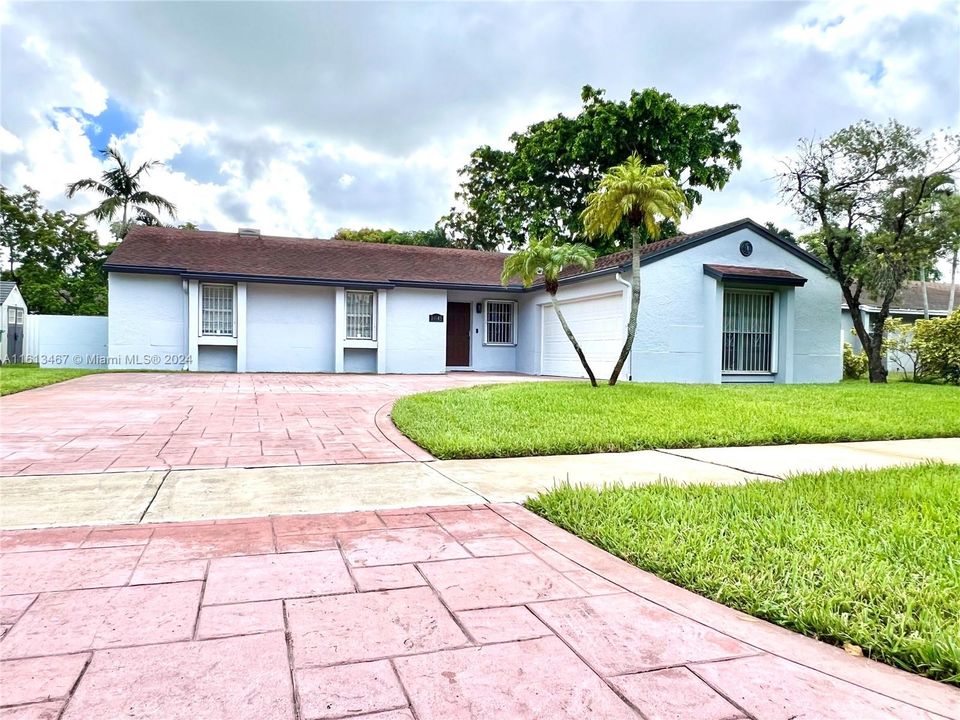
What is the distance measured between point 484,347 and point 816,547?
53.6ft

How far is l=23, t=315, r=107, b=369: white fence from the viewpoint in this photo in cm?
1700

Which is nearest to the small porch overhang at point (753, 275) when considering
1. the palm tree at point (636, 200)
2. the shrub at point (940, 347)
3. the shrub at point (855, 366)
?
the shrub at point (940, 347)

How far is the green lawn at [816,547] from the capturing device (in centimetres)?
209

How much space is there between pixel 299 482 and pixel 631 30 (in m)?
12.4


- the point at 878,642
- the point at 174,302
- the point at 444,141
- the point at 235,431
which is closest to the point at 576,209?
the point at 444,141

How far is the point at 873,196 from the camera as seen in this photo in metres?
14.0

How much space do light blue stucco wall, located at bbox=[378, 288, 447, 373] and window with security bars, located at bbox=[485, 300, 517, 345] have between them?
183 centimetres

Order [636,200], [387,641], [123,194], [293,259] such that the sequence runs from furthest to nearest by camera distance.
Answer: [123,194] < [293,259] < [636,200] < [387,641]

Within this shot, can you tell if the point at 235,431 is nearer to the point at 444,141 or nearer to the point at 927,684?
the point at 927,684

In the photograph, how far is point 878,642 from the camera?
1991mm

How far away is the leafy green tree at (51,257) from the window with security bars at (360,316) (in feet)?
48.2

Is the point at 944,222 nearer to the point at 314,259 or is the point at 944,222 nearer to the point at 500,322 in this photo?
the point at 500,322

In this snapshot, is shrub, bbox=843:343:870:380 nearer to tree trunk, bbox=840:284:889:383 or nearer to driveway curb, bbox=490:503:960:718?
tree trunk, bbox=840:284:889:383

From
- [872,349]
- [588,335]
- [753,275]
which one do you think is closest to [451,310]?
→ [588,335]
